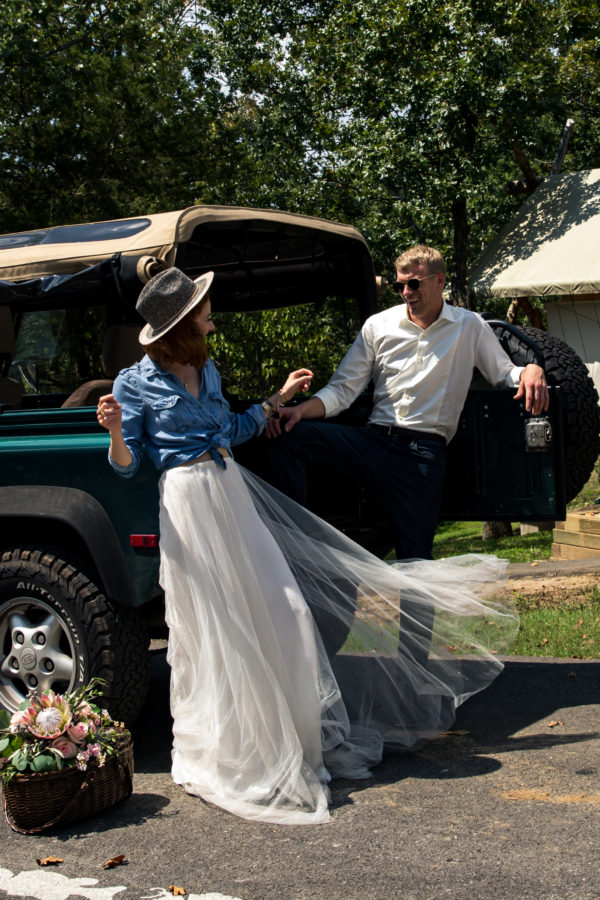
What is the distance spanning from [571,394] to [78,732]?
2.89 meters

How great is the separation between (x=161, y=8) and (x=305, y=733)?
18.9 m

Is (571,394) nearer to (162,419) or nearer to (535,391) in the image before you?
(535,391)

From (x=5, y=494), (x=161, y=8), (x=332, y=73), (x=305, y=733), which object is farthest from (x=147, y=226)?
(x=161, y=8)

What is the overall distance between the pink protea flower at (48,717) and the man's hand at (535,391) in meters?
2.49

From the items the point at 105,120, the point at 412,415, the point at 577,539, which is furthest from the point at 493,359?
the point at 105,120

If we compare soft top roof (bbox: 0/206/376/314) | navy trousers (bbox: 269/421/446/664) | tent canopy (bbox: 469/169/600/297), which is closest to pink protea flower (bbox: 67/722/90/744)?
navy trousers (bbox: 269/421/446/664)

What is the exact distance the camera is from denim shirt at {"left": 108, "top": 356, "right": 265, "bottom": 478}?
13.5 ft

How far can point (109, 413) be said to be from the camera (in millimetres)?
3867

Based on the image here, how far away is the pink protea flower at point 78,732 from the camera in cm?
383

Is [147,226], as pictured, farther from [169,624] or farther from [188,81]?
[188,81]

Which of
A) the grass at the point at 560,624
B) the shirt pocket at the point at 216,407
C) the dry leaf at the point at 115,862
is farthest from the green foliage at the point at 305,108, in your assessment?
the dry leaf at the point at 115,862

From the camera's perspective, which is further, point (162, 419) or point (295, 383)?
point (295, 383)

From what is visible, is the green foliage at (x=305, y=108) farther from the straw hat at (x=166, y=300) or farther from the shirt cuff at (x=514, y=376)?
the straw hat at (x=166, y=300)

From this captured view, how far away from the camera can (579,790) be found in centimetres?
387
